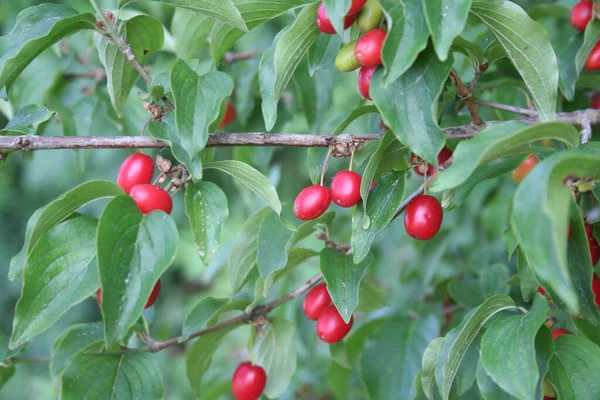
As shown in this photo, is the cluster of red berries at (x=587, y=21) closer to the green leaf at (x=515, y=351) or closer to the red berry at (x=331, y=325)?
the green leaf at (x=515, y=351)

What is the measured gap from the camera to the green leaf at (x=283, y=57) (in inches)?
44.6

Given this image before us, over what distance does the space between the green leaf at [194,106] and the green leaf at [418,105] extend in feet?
1.01

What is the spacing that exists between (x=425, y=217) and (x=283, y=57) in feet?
1.32

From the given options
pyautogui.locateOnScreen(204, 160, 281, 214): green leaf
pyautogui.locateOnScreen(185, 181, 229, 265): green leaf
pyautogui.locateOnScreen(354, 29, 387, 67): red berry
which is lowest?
pyautogui.locateOnScreen(185, 181, 229, 265): green leaf

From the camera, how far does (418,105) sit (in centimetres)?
102

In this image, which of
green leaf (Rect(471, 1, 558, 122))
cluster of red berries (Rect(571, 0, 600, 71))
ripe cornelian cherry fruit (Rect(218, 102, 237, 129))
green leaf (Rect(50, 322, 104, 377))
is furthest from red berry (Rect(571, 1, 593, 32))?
green leaf (Rect(50, 322, 104, 377))

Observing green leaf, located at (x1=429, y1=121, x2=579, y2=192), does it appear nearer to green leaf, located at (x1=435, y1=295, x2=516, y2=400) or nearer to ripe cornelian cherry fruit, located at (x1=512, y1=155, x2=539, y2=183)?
green leaf, located at (x1=435, y1=295, x2=516, y2=400)

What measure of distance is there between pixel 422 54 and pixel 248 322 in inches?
33.1

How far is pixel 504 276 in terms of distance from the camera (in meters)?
1.74

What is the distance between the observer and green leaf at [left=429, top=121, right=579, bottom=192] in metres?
0.86

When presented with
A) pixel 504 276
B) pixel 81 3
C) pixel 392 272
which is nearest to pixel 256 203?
pixel 504 276

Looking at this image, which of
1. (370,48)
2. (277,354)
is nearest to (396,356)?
(277,354)

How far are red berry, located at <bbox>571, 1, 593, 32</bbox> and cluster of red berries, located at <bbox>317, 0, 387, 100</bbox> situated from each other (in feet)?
1.93

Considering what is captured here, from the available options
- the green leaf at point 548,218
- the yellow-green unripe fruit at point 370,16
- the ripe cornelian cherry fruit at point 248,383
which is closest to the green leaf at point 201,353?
the ripe cornelian cherry fruit at point 248,383
